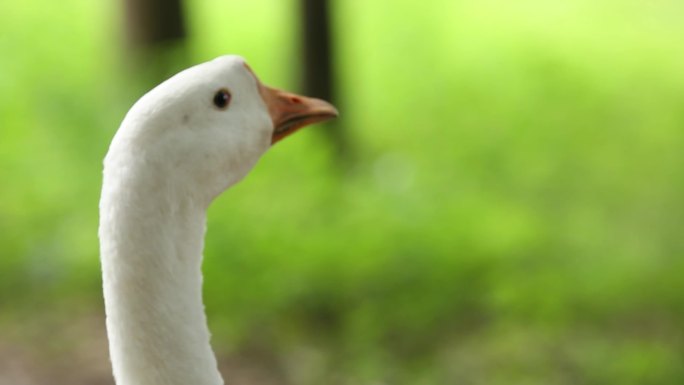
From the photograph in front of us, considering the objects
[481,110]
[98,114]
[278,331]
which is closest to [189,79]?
[278,331]

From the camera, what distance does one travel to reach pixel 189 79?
160 cm

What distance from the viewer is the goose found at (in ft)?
5.08

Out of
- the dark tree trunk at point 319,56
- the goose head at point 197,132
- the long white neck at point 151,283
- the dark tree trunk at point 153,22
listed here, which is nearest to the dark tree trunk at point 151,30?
the dark tree trunk at point 153,22

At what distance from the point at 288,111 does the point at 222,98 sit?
22 cm

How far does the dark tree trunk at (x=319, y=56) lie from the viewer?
5770 mm

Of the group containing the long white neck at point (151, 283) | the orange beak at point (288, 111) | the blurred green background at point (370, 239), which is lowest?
the blurred green background at point (370, 239)

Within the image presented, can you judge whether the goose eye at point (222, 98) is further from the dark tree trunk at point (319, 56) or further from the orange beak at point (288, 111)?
the dark tree trunk at point (319, 56)

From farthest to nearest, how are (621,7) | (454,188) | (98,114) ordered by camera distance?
1. (621,7)
2. (454,188)
3. (98,114)

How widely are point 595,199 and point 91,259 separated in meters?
2.94

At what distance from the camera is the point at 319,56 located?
19.2 feet

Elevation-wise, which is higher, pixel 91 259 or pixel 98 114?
pixel 98 114

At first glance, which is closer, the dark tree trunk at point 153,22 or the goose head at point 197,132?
the goose head at point 197,132

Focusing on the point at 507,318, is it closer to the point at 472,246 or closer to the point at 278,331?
the point at 472,246

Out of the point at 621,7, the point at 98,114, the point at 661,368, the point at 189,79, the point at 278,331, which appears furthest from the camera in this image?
the point at 621,7
